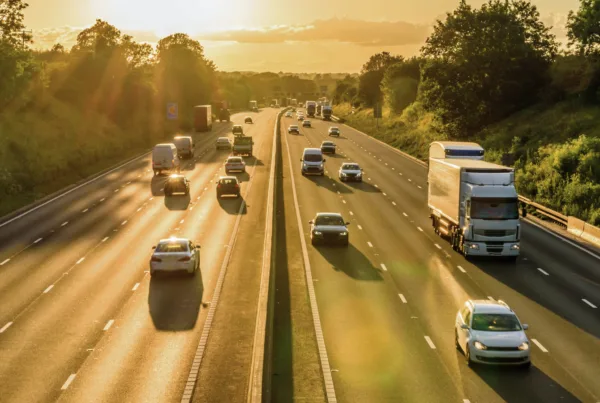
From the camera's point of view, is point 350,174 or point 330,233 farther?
point 350,174

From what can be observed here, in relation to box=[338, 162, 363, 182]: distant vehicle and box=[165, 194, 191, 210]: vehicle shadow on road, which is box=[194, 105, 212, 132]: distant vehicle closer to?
box=[338, 162, 363, 182]: distant vehicle

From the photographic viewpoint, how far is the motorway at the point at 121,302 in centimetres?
1977

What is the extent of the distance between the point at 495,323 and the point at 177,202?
3695 centimetres

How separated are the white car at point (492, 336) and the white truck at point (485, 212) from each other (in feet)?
44.6

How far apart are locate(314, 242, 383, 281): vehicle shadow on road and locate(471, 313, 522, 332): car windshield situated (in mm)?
10588

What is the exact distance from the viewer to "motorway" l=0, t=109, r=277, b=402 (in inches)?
778

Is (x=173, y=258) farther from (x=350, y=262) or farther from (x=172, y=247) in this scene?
(x=350, y=262)

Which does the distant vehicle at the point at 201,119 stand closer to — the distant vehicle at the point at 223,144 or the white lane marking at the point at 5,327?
the distant vehicle at the point at 223,144

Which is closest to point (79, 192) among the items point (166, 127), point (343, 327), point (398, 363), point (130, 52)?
point (343, 327)

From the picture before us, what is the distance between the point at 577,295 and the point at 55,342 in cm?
1900

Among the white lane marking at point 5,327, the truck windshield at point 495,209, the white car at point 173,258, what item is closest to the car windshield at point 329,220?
the truck windshield at point 495,209

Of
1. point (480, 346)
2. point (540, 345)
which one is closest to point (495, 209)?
point (540, 345)

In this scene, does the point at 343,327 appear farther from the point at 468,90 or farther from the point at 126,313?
the point at 468,90

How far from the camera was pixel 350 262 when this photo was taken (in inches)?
1390
